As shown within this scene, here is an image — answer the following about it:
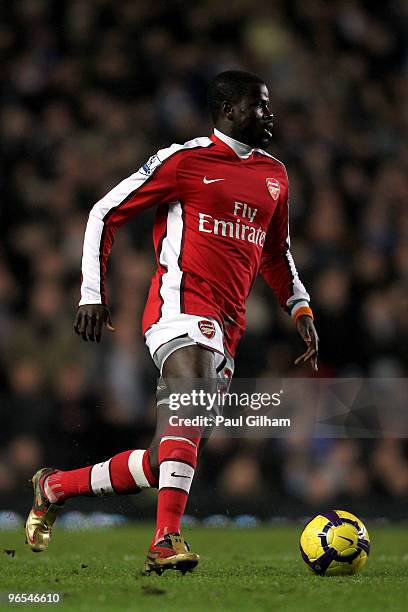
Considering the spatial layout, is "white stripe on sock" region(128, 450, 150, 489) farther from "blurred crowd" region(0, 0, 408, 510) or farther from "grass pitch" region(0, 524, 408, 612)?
"blurred crowd" region(0, 0, 408, 510)

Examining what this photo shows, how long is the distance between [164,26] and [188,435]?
914 cm

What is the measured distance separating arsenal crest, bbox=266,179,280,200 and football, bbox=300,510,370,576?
1.51m

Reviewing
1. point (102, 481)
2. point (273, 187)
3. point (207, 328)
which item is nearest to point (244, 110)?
point (273, 187)

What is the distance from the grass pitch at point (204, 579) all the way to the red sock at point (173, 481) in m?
0.22

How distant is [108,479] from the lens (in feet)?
17.5

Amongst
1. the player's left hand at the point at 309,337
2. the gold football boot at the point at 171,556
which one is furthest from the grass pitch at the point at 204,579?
the player's left hand at the point at 309,337

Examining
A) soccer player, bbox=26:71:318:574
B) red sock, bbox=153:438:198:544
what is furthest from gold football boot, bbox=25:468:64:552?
red sock, bbox=153:438:198:544

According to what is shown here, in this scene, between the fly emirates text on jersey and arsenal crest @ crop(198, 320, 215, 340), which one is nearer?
arsenal crest @ crop(198, 320, 215, 340)

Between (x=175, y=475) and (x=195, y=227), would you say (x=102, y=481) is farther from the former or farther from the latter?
(x=195, y=227)

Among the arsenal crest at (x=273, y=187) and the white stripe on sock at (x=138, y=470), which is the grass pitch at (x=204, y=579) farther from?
the arsenal crest at (x=273, y=187)

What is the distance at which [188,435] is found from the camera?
4977mm

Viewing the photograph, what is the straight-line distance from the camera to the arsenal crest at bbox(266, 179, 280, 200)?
18.2 ft

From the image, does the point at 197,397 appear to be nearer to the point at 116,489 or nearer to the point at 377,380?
the point at 116,489

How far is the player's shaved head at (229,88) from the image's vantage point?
5.46 metres
